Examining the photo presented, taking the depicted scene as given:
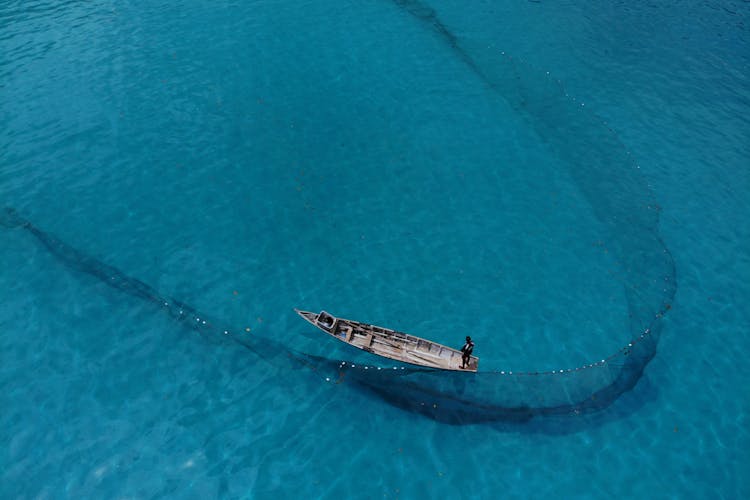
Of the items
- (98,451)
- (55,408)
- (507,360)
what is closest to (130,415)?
(98,451)

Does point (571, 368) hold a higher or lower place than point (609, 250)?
lower

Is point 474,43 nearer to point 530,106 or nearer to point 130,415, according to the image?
point 530,106

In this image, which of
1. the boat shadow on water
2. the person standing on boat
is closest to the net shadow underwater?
the boat shadow on water

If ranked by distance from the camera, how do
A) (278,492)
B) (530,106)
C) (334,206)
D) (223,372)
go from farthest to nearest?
(530,106) → (334,206) → (223,372) → (278,492)

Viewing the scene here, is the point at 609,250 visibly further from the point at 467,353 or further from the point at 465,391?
the point at 465,391

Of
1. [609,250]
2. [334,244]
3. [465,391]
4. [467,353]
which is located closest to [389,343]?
[467,353]

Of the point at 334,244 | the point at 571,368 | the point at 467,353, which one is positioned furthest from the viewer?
the point at 334,244

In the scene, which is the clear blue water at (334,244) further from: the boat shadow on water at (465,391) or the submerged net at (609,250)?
the submerged net at (609,250)

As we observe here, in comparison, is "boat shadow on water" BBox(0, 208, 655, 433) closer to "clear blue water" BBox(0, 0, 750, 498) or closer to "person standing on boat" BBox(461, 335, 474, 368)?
"clear blue water" BBox(0, 0, 750, 498)
